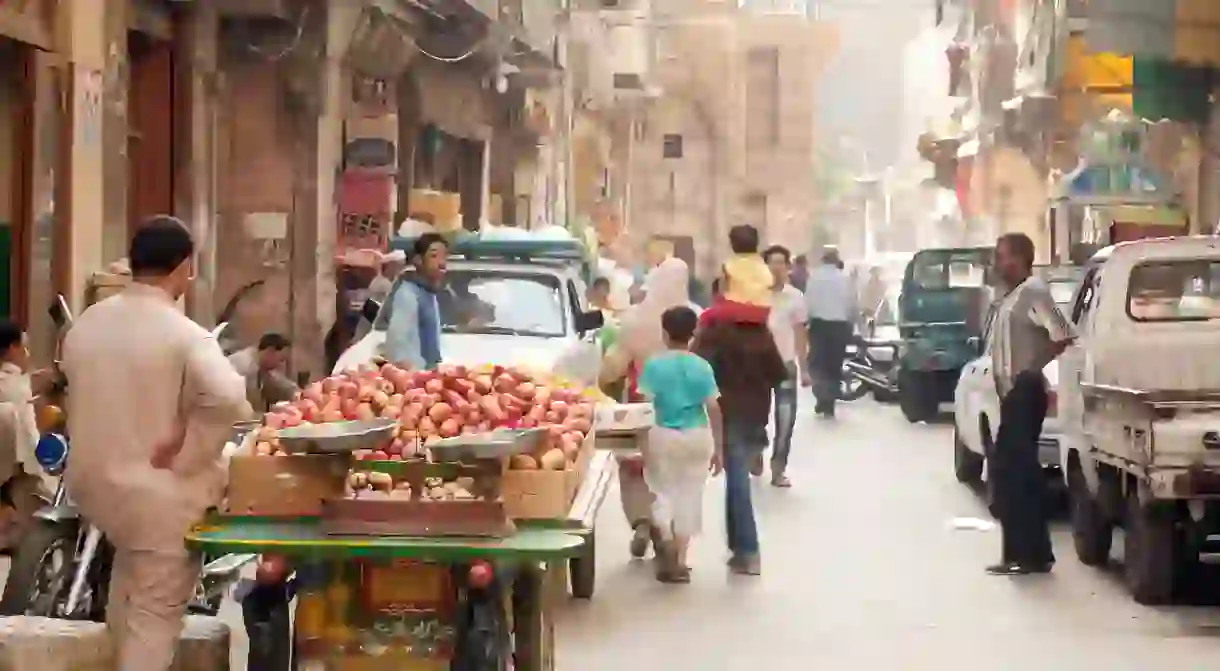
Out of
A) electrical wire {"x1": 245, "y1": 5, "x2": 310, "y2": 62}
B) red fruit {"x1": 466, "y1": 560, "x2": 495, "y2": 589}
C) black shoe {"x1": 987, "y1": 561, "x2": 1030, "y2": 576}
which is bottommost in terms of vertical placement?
black shoe {"x1": 987, "y1": 561, "x2": 1030, "y2": 576}

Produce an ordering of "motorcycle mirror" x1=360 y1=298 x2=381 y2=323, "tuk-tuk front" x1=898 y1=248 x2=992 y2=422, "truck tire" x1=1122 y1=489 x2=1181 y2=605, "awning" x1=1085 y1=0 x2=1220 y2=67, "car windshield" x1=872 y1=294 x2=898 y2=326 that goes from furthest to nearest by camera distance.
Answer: "car windshield" x1=872 y1=294 x2=898 y2=326
"tuk-tuk front" x1=898 y1=248 x2=992 y2=422
"awning" x1=1085 y1=0 x2=1220 y2=67
"motorcycle mirror" x1=360 y1=298 x2=381 y2=323
"truck tire" x1=1122 y1=489 x2=1181 y2=605

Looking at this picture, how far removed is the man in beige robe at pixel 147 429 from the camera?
6.67 metres

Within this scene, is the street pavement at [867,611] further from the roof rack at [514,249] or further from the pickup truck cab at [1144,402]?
the roof rack at [514,249]

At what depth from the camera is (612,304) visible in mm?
22781

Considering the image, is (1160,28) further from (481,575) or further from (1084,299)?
(481,575)

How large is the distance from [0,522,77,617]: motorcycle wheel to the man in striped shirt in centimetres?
594

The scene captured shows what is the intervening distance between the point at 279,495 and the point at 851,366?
856 inches

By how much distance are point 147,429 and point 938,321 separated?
19.9 meters

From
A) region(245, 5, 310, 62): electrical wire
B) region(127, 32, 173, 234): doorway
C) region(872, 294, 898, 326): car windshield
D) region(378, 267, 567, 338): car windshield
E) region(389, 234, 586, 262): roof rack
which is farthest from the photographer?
region(872, 294, 898, 326): car windshield

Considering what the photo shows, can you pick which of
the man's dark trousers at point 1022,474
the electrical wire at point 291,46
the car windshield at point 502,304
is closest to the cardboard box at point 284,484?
the man's dark trousers at point 1022,474

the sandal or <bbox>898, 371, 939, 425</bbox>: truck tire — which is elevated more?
<bbox>898, 371, 939, 425</bbox>: truck tire

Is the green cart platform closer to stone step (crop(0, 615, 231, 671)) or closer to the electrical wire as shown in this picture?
stone step (crop(0, 615, 231, 671))

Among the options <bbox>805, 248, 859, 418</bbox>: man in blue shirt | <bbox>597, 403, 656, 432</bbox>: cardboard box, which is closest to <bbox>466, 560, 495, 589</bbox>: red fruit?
<bbox>597, 403, 656, 432</bbox>: cardboard box

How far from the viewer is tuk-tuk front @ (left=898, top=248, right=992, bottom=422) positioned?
77.9ft
